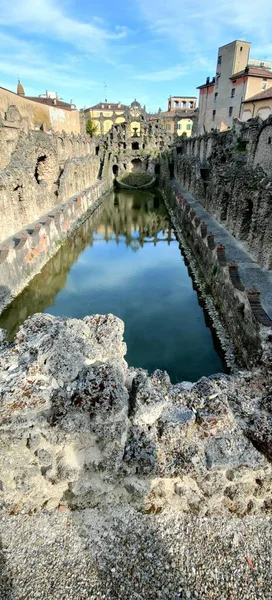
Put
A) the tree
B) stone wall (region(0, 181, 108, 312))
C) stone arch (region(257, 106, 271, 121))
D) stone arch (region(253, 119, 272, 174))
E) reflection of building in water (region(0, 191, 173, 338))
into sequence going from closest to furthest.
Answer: stone wall (region(0, 181, 108, 312)) < reflection of building in water (region(0, 191, 173, 338)) < stone arch (region(253, 119, 272, 174)) < stone arch (region(257, 106, 271, 121)) < the tree

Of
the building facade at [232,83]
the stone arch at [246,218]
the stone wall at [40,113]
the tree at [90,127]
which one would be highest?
the building facade at [232,83]

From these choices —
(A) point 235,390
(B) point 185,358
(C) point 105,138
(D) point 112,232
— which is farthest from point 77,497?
(C) point 105,138

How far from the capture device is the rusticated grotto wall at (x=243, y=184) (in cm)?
1130

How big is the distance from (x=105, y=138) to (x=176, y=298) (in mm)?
37037

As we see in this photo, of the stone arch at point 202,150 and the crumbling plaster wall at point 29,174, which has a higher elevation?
the stone arch at point 202,150

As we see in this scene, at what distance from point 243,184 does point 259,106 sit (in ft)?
71.0

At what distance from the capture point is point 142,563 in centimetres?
372

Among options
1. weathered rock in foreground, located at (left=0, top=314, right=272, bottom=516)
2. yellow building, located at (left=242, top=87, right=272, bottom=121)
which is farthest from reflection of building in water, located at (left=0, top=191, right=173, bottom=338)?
yellow building, located at (left=242, top=87, right=272, bottom=121)

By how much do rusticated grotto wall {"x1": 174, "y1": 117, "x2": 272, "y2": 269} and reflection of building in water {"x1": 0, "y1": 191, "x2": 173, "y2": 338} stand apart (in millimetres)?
3672

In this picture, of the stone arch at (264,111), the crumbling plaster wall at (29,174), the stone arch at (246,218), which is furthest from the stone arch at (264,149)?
the stone arch at (264,111)

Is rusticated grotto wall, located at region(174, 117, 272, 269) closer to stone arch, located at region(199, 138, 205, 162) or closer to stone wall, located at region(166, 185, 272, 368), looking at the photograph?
stone wall, located at region(166, 185, 272, 368)

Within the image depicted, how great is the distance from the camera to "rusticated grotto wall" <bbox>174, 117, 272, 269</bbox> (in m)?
11.3

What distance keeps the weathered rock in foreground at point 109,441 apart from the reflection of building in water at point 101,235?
22.5 feet

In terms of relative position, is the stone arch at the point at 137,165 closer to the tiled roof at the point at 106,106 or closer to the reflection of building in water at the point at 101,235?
the reflection of building in water at the point at 101,235
